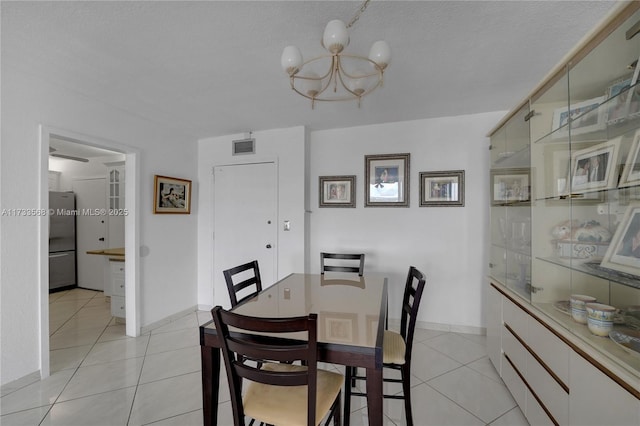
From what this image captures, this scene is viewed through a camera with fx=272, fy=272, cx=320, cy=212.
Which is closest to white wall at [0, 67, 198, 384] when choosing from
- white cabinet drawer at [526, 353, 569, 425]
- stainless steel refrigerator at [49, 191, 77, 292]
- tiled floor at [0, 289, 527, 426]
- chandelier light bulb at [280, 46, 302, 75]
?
tiled floor at [0, 289, 527, 426]

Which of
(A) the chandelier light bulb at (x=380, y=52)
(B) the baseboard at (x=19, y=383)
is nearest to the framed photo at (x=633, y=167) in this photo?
(A) the chandelier light bulb at (x=380, y=52)

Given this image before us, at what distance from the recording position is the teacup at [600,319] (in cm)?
125

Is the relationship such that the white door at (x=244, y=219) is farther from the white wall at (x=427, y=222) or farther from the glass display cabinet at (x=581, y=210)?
the glass display cabinet at (x=581, y=210)

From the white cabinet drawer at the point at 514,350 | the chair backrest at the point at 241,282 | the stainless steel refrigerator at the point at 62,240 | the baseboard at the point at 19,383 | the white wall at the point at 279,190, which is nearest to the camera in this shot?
the white cabinet drawer at the point at 514,350

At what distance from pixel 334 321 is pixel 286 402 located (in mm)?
416

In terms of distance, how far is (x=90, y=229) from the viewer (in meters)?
5.04

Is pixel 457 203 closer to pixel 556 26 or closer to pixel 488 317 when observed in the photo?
pixel 488 317

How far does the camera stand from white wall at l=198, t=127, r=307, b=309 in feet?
11.2

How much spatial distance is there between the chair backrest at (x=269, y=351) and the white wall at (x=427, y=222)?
232 centimetres

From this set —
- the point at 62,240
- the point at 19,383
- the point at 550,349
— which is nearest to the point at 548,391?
the point at 550,349

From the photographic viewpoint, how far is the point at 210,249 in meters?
3.85

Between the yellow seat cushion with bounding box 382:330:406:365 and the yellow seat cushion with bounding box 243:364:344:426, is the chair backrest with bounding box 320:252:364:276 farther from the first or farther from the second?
the yellow seat cushion with bounding box 243:364:344:426

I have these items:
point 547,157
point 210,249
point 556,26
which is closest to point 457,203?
point 547,157

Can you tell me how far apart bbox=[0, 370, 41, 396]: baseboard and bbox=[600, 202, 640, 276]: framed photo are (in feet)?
12.8
